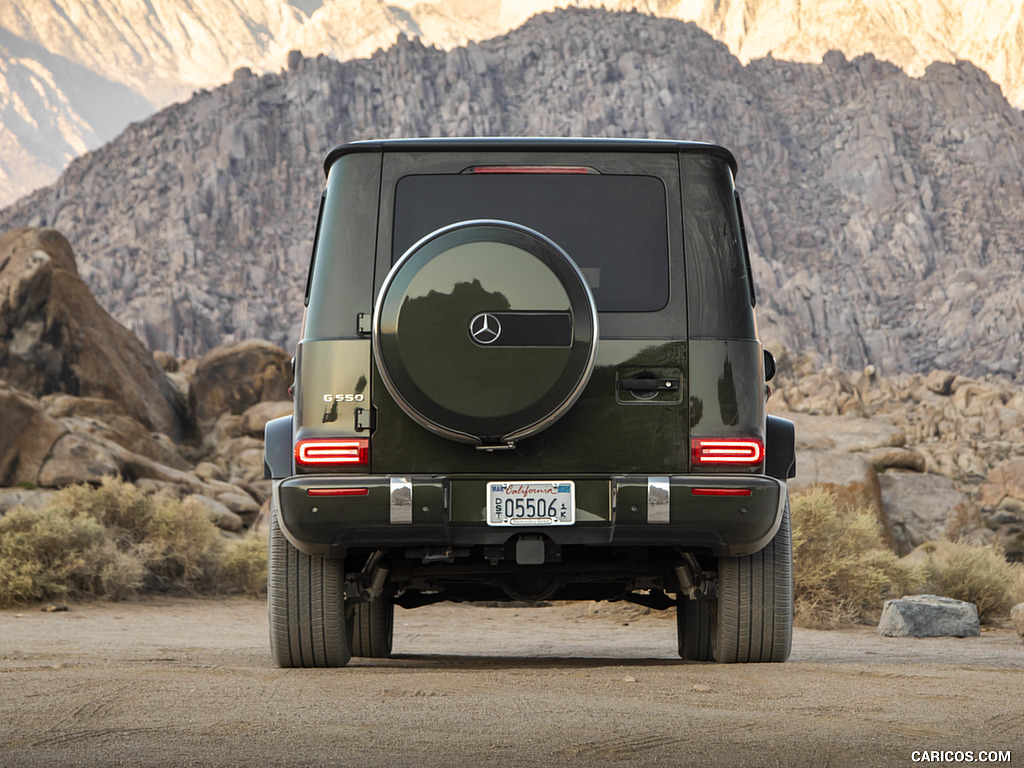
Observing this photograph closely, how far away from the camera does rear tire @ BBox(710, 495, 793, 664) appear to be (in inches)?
213

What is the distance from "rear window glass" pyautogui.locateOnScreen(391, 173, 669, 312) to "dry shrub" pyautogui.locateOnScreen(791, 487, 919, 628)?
6.75 m

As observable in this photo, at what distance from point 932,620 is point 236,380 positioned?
3079 cm

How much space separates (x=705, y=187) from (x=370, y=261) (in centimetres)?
160

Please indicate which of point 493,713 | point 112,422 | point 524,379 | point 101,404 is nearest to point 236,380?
point 101,404

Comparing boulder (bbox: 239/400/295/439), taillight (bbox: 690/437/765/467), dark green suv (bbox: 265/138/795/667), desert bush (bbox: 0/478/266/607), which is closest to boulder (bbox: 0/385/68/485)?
desert bush (bbox: 0/478/266/607)

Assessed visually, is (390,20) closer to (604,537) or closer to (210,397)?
(210,397)

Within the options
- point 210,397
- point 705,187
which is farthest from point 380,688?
point 210,397

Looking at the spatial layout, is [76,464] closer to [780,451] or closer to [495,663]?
[495,663]

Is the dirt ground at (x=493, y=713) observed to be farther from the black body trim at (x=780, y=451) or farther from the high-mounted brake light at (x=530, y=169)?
the high-mounted brake light at (x=530, y=169)

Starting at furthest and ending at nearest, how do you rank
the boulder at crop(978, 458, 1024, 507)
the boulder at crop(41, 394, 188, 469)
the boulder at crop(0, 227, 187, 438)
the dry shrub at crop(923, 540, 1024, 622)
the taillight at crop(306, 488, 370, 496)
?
1. the boulder at crop(978, 458, 1024, 507)
2. the boulder at crop(0, 227, 187, 438)
3. the boulder at crop(41, 394, 188, 469)
4. the dry shrub at crop(923, 540, 1024, 622)
5. the taillight at crop(306, 488, 370, 496)

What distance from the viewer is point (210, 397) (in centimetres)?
3666

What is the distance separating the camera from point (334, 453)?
4938 mm

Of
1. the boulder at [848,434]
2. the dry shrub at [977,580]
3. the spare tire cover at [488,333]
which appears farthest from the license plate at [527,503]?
the boulder at [848,434]

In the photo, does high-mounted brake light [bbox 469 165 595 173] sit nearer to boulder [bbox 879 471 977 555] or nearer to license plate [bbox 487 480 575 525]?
license plate [bbox 487 480 575 525]
